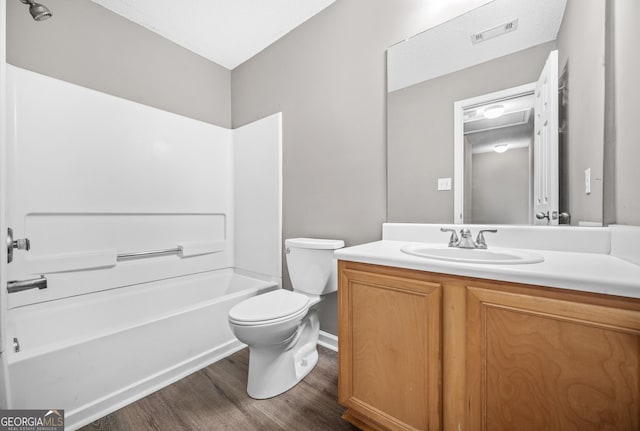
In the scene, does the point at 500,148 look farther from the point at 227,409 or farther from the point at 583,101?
the point at 227,409

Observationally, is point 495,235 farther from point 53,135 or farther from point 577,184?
point 53,135

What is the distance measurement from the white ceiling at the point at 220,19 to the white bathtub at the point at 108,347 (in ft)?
6.82

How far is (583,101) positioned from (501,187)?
438 millimetres

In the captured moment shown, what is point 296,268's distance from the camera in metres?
1.81

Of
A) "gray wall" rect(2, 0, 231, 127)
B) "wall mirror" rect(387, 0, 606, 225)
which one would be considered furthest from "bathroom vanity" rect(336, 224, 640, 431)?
"gray wall" rect(2, 0, 231, 127)

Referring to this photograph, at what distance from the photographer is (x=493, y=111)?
1.28 m

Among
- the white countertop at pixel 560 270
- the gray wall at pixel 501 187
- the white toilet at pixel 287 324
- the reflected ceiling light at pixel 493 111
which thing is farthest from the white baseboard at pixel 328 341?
the reflected ceiling light at pixel 493 111

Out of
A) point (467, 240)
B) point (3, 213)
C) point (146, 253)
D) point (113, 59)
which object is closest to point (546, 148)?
point (467, 240)

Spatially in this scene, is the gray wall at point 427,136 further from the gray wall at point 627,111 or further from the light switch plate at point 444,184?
the gray wall at point 627,111

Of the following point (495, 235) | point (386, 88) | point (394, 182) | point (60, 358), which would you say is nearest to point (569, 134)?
point (495, 235)

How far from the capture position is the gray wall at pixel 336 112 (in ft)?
5.40

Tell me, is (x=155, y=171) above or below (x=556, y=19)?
below

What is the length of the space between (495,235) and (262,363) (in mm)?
1367

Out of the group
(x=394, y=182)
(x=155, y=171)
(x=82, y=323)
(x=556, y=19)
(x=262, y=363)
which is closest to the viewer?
(x=556, y=19)
